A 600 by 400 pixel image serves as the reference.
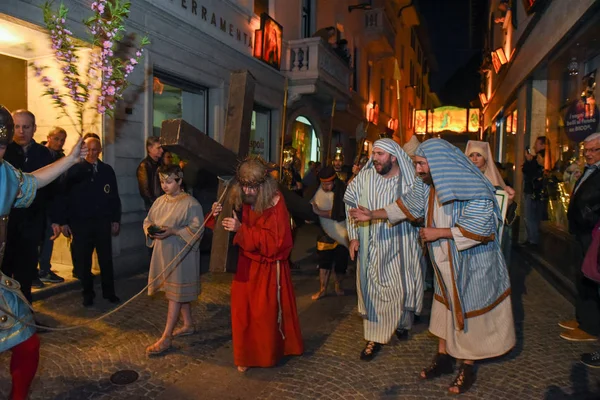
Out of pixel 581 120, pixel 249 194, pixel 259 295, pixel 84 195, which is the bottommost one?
pixel 259 295

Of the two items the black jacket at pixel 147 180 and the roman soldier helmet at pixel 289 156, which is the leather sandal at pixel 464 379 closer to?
the black jacket at pixel 147 180

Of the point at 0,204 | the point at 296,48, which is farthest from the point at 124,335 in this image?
the point at 296,48

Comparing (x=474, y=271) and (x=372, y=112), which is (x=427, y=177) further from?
(x=372, y=112)

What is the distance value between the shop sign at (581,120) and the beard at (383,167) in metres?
4.37

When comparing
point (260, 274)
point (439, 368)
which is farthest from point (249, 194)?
point (439, 368)

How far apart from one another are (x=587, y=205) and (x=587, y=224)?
0.68 ft

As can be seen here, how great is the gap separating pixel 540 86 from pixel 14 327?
11029 millimetres

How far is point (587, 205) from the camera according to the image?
14.3 ft

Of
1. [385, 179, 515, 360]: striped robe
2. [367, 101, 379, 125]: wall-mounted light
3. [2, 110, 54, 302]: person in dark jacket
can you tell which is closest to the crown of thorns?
[385, 179, 515, 360]: striped robe

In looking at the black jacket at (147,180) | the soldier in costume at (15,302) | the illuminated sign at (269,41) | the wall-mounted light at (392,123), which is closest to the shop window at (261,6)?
the illuminated sign at (269,41)

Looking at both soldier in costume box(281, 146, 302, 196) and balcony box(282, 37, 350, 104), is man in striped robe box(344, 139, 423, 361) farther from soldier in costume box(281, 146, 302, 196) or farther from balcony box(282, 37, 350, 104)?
balcony box(282, 37, 350, 104)

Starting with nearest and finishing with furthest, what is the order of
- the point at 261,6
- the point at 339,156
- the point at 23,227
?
the point at 23,227
the point at 339,156
the point at 261,6

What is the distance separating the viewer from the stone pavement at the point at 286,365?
3535 mm

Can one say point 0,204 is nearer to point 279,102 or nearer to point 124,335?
point 124,335
